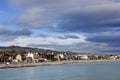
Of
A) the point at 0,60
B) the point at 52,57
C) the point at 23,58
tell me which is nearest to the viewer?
the point at 0,60

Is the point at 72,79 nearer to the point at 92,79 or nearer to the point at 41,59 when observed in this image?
the point at 92,79

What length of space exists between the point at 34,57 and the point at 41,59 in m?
5.77

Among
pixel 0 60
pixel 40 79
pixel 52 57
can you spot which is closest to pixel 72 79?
pixel 40 79

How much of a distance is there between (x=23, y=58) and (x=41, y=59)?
42.6 feet

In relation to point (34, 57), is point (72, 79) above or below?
below

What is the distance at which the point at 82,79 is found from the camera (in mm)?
65062

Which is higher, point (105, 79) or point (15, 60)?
point (15, 60)

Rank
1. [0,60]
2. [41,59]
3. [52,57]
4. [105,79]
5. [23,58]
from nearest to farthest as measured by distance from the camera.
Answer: [105,79], [0,60], [23,58], [41,59], [52,57]

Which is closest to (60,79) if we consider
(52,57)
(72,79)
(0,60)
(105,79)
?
(72,79)

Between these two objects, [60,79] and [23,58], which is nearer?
[60,79]

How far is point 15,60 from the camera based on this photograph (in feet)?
502

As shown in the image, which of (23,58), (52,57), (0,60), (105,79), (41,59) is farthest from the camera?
(52,57)

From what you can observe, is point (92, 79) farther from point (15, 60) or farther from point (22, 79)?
point (15, 60)

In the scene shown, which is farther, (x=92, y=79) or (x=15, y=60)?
(x=15, y=60)
